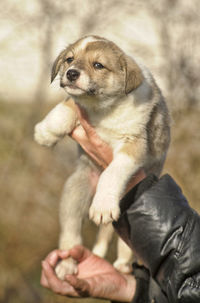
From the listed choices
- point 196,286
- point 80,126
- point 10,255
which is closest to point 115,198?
point 196,286

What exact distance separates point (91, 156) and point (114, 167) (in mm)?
573

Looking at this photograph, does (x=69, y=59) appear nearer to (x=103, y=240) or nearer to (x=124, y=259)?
(x=103, y=240)

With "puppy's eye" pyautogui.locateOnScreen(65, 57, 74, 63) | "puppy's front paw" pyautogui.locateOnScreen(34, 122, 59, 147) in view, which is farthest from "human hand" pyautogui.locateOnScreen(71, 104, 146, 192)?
"puppy's eye" pyautogui.locateOnScreen(65, 57, 74, 63)

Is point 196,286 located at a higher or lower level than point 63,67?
lower

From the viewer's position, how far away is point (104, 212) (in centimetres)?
242

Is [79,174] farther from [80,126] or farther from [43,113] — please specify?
[43,113]

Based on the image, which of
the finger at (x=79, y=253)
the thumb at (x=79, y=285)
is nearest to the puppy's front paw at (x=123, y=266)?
the finger at (x=79, y=253)

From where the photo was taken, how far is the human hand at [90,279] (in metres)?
3.00

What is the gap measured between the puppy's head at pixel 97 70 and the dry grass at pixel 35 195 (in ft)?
9.86

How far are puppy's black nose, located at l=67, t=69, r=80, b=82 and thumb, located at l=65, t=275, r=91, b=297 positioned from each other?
1.30m

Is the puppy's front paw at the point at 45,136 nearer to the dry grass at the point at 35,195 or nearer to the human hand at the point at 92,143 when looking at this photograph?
the human hand at the point at 92,143

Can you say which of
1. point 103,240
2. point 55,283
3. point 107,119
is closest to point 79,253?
point 55,283

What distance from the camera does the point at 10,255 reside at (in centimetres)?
577

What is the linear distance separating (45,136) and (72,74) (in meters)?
0.60
